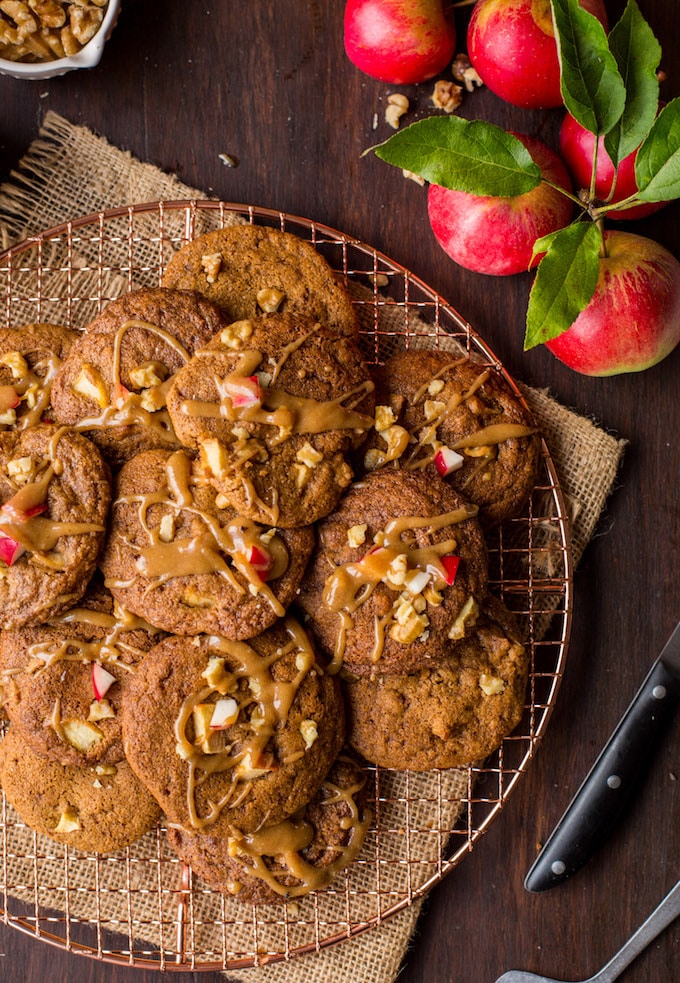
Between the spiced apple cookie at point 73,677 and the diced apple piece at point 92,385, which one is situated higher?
the diced apple piece at point 92,385

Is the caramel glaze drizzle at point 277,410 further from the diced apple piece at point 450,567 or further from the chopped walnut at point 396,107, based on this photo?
the chopped walnut at point 396,107

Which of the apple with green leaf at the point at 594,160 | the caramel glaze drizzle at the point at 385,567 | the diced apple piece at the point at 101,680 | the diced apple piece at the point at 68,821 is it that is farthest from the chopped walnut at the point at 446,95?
the diced apple piece at the point at 68,821

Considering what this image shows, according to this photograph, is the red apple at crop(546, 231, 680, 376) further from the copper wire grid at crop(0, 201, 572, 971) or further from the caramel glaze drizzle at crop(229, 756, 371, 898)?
the caramel glaze drizzle at crop(229, 756, 371, 898)

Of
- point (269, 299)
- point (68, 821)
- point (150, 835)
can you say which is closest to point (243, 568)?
point (269, 299)

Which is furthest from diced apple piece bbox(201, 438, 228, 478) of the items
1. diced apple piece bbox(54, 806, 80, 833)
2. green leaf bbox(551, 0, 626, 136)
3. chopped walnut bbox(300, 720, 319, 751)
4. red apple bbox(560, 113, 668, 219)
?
red apple bbox(560, 113, 668, 219)

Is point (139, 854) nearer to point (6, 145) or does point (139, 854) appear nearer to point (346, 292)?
point (346, 292)
